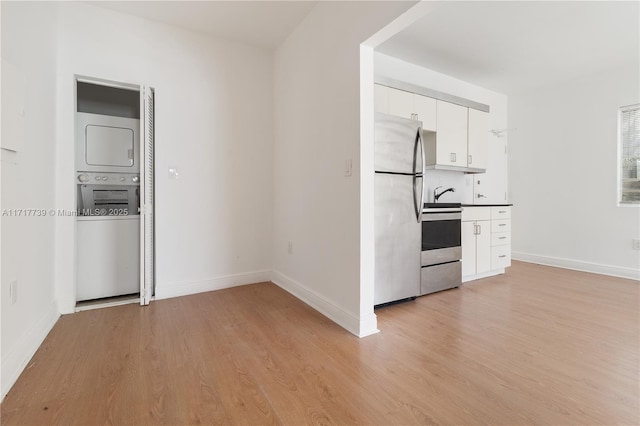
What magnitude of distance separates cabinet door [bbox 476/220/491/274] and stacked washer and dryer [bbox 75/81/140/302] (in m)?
Answer: 3.75

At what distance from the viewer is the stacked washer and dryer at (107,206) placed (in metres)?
2.64

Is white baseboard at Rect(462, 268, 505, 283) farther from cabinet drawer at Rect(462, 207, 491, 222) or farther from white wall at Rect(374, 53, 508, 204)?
white wall at Rect(374, 53, 508, 204)

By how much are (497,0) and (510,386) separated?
2.93 meters

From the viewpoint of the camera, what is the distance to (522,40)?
3129 mm

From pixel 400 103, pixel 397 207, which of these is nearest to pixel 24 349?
pixel 397 207

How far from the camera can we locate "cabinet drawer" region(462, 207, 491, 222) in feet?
11.0

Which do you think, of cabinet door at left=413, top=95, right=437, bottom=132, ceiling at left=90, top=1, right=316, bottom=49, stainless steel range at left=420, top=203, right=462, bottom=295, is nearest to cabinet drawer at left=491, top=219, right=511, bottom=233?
stainless steel range at left=420, top=203, right=462, bottom=295

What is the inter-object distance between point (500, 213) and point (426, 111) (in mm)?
1659

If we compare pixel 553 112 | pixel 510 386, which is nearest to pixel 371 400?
pixel 510 386

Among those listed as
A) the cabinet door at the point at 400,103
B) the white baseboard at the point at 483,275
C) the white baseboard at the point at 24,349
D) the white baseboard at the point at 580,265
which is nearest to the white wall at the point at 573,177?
the white baseboard at the point at 580,265

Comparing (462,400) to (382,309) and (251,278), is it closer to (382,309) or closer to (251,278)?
(382,309)

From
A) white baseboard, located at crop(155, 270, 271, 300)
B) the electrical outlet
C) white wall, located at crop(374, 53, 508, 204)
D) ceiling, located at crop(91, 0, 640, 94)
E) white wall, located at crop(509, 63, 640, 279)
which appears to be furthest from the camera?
white wall, located at crop(509, 63, 640, 279)

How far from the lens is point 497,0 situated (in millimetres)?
2479

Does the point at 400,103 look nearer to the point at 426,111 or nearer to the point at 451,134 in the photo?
the point at 426,111
